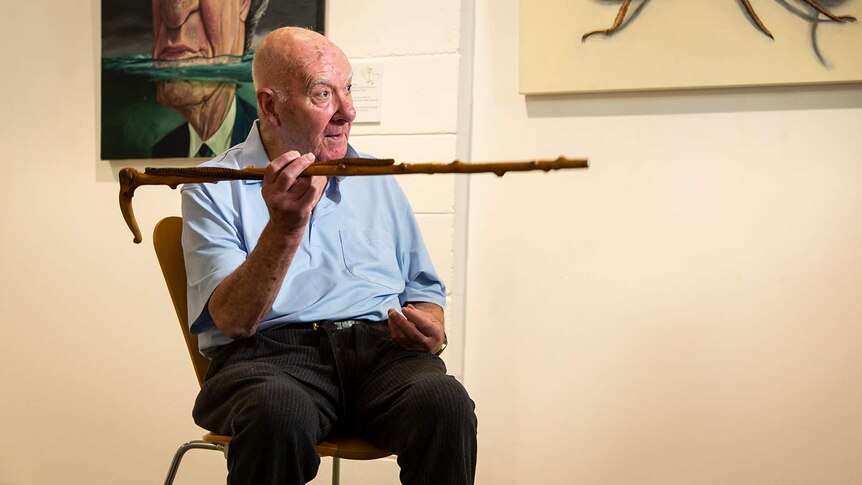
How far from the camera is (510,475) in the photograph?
2.31 metres

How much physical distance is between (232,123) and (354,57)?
0.40m

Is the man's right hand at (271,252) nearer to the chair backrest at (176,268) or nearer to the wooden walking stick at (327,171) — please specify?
the wooden walking stick at (327,171)

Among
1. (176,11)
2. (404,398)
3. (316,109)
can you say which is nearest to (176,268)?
(316,109)

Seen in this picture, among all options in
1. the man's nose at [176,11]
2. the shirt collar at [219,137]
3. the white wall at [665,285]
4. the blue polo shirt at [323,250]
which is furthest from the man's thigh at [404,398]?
the man's nose at [176,11]

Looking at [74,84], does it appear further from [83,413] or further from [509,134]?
[509,134]

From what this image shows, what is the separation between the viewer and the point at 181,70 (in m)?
2.57

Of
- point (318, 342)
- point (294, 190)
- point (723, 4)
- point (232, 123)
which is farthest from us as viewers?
point (232, 123)

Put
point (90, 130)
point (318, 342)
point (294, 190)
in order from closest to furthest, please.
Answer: point (294, 190) → point (318, 342) → point (90, 130)

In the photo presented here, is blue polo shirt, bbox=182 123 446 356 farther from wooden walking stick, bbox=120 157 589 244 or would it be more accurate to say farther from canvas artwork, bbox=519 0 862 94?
canvas artwork, bbox=519 0 862 94

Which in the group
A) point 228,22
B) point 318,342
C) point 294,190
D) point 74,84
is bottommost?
point 318,342

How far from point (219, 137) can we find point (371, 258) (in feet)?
3.50

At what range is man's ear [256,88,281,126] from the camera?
65.9 inches

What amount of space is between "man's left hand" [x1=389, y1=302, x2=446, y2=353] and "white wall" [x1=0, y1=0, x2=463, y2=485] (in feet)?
4.15

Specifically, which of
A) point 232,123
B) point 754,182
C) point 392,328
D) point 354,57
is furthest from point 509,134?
point 392,328
